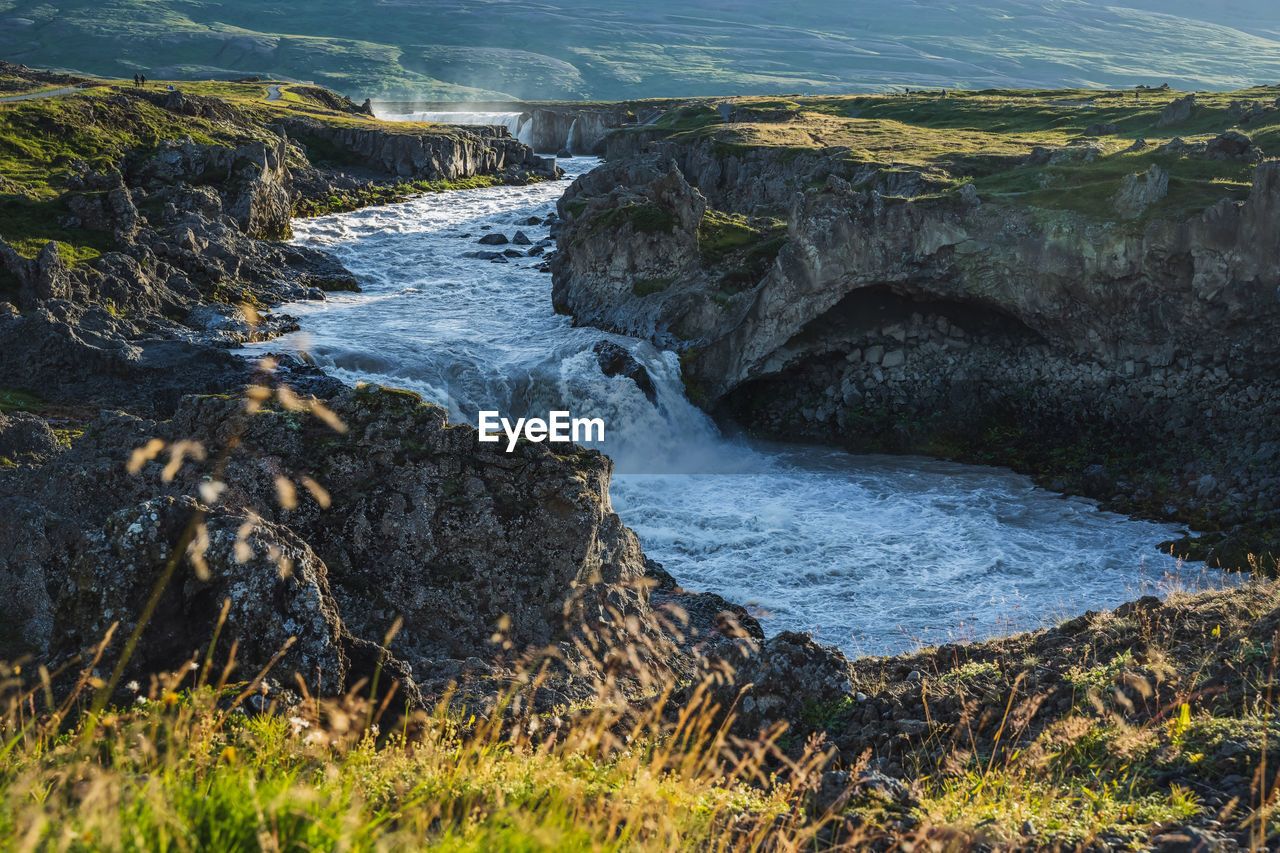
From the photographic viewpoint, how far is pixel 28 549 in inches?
391

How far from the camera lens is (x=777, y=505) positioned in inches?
1011

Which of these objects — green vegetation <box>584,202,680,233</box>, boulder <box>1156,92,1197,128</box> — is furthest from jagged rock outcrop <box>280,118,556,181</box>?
boulder <box>1156,92,1197,128</box>

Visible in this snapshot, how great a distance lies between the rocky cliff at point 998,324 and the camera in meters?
26.0

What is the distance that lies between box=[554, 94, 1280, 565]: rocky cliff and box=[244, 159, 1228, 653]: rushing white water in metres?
1.68

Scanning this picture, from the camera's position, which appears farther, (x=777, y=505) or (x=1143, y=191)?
(x=1143, y=191)

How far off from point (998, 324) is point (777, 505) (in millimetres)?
11959

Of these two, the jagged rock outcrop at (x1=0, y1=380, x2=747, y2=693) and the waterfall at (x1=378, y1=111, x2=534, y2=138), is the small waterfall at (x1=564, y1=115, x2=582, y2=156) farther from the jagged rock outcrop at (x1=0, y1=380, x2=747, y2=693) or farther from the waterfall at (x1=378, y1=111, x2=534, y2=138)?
the jagged rock outcrop at (x1=0, y1=380, x2=747, y2=693)

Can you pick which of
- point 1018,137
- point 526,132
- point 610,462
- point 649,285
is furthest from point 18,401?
point 526,132

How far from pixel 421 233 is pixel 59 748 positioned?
55459 mm

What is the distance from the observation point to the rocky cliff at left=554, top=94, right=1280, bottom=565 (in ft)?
85.5

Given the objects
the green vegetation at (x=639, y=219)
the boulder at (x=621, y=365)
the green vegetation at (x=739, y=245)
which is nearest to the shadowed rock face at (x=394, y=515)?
the boulder at (x=621, y=365)

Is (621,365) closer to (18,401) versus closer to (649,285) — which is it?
(649,285)

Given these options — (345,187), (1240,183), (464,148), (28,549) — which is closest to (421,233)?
(345,187)

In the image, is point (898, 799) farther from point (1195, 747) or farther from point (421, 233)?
point (421, 233)
